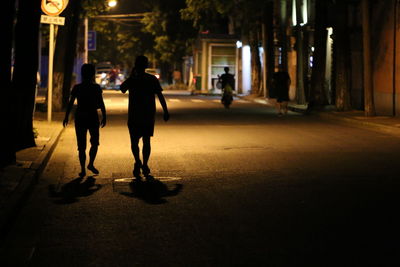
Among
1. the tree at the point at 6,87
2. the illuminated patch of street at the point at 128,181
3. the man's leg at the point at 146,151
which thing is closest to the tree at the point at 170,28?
the tree at the point at 6,87

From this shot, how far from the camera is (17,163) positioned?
41.8 feet

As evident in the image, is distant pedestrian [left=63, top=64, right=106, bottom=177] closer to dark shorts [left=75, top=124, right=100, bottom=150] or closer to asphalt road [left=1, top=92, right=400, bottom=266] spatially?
dark shorts [left=75, top=124, right=100, bottom=150]

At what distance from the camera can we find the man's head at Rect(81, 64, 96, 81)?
12.2 meters

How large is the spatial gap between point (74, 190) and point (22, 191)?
93cm

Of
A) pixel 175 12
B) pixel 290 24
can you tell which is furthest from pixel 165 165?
pixel 175 12

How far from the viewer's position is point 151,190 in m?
10.6

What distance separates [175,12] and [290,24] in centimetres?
2391

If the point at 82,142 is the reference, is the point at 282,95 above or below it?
above

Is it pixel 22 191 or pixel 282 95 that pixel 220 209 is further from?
pixel 282 95

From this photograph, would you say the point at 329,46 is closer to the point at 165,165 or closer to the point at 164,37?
the point at 165,165

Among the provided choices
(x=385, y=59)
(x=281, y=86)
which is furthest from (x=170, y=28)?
(x=385, y=59)

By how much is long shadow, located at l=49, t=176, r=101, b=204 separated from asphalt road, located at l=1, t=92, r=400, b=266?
3cm

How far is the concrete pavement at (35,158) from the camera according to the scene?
9055mm

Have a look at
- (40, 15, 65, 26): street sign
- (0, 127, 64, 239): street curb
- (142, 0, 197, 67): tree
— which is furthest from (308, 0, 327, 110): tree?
(142, 0, 197, 67): tree
